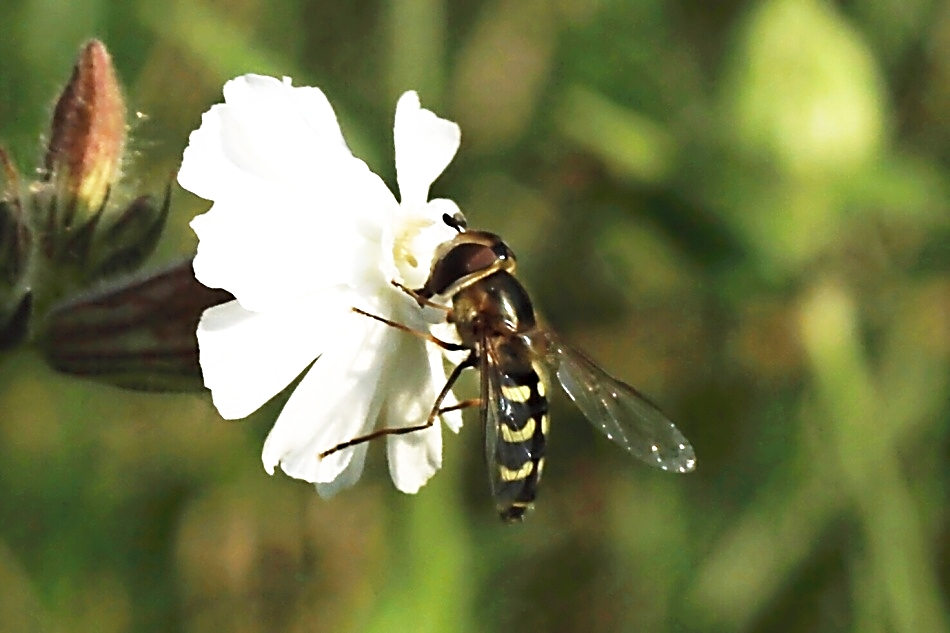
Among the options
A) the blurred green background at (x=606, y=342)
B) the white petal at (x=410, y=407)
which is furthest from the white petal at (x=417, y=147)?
the blurred green background at (x=606, y=342)

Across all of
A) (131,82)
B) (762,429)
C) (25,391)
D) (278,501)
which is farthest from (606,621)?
(131,82)

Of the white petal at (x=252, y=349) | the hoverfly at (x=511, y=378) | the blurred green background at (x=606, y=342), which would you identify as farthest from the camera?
the blurred green background at (x=606, y=342)

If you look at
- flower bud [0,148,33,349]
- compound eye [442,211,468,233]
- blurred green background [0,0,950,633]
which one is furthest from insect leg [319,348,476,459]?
blurred green background [0,0,950,633]

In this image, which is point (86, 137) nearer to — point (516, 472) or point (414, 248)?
point (414, 248)

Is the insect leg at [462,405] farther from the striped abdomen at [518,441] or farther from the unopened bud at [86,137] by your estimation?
the unopened bud at [86,137]

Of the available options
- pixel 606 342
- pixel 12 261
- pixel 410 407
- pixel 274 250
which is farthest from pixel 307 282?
pixel 606 342

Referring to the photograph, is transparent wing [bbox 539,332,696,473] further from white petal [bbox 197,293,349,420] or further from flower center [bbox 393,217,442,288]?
white petal [bbox 197,293,349,420]
